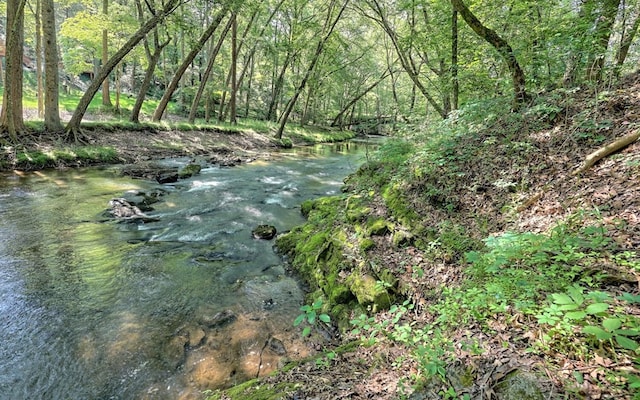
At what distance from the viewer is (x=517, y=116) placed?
217 inches

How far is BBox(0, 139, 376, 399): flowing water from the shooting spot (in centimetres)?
321

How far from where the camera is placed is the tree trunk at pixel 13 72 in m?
9.80

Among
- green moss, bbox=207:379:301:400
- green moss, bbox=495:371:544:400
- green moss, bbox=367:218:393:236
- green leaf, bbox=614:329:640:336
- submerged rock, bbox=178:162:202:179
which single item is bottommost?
green moss, bbox=207:379:301:400

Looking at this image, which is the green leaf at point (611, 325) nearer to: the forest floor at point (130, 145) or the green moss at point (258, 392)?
the green moss at point (258, 392)

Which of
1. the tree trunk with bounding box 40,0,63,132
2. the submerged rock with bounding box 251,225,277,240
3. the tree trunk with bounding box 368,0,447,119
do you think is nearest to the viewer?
the submerged rock with bounding box 251,225,277,240

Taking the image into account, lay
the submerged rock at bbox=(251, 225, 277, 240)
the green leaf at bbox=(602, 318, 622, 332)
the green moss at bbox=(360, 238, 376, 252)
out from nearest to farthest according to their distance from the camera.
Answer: the green leaf at bbox=(602, 318, 622, 332), the green moss at bbox=(360, 238, 376, 252), the submerged rock at bbox=(251, 225, 277, 240)

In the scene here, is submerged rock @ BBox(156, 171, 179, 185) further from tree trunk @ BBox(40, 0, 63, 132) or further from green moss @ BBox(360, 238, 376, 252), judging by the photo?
green moss @ BBox(360, 238, 376, 252)

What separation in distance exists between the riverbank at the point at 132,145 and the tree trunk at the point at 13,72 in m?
0.63

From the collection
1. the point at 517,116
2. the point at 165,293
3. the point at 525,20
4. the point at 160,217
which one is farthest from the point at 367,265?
the point at 525,20

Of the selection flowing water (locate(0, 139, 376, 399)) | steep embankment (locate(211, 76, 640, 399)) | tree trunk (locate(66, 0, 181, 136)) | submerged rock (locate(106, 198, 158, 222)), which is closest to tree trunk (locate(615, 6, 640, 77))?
steep embankment (locate(211, 76, 640, 399))

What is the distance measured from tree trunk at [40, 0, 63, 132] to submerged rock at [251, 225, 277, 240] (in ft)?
35.6

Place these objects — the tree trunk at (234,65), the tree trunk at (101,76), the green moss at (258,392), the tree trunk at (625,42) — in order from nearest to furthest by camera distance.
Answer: the green moss at (258,392)
the tree trunk at (625,42)
the tree trunk at (101,76)
the tree trunk at (234,65)

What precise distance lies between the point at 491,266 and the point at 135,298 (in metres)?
4.60

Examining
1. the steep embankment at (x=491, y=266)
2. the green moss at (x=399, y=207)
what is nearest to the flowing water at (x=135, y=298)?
the steep embankment at (x=491, y=266)
